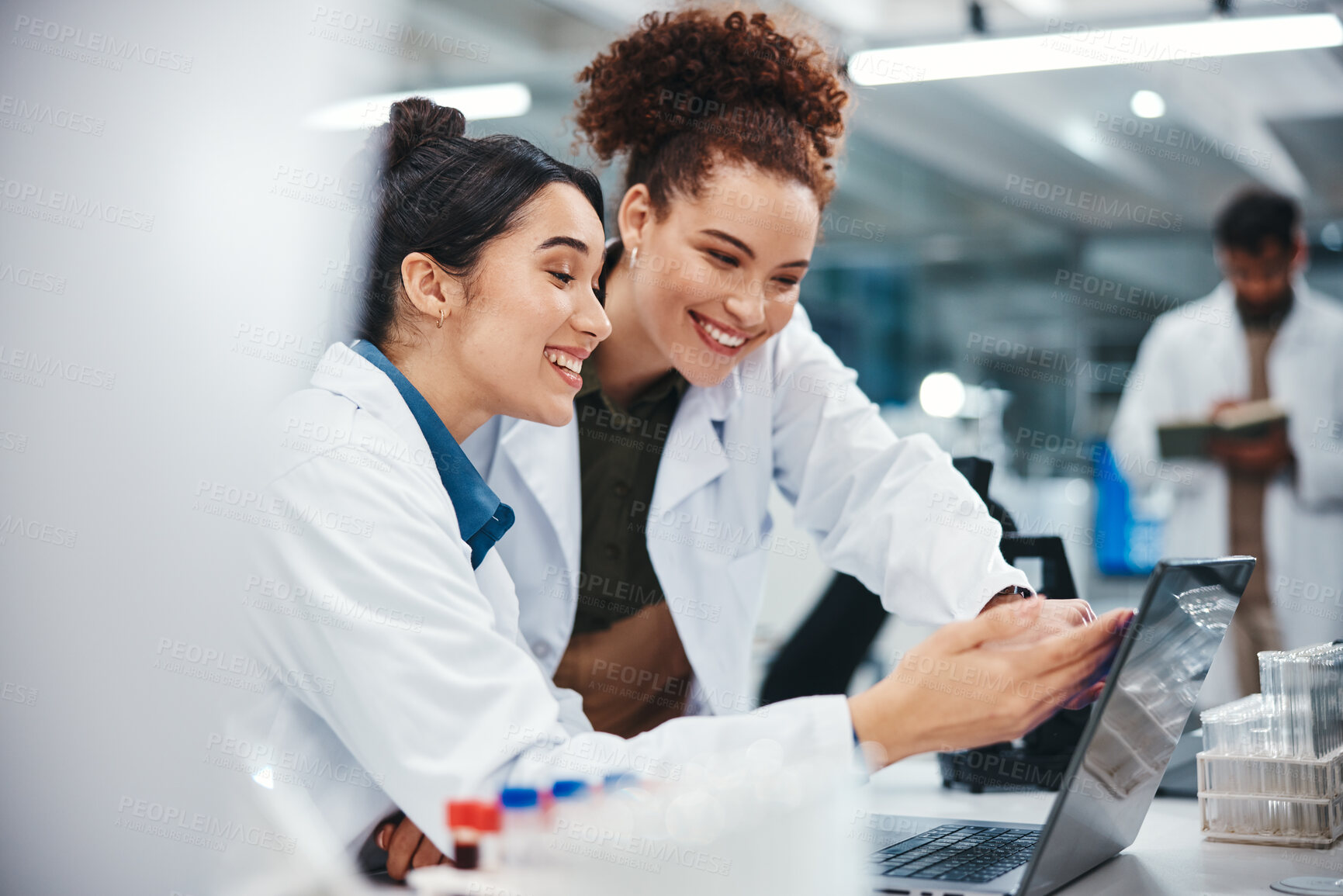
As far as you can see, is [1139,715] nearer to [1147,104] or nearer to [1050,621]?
[1050,621]

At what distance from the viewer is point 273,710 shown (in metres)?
Answer: 0.99

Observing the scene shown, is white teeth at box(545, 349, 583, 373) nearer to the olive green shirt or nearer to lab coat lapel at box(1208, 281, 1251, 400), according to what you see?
the olive green shirt

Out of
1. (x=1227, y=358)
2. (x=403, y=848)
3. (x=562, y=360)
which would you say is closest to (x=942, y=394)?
(x=1227, y=358)

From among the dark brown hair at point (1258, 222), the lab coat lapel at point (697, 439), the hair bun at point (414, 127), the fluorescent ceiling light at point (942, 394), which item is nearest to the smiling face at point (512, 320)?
the hair bun at point (414, 127)

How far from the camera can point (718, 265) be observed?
1391mm

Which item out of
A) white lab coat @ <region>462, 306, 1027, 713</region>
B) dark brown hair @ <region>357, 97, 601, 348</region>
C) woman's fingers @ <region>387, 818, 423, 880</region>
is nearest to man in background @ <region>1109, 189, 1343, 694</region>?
white lab coat @ <region>462, 306, 1027, 713</region>

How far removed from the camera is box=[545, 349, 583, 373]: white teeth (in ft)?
3.94

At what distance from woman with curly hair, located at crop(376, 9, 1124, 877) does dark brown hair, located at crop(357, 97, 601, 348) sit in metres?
0.24

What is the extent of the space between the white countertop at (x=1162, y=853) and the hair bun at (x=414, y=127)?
32.1 inches

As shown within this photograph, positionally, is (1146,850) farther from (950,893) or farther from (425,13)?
(425,13)

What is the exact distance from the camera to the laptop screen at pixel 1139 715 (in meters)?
0.82

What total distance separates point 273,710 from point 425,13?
3586 mm

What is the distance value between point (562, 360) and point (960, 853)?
0.63 metres

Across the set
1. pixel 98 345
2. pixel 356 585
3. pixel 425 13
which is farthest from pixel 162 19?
pixel 425 13
